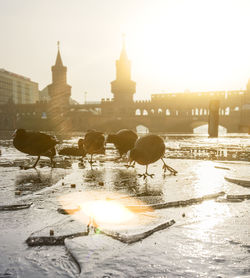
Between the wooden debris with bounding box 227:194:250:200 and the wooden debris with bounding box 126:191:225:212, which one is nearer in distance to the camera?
the wooden debris with bounding box 126:191:225:212

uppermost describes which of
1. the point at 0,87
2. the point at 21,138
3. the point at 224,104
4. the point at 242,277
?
the point at 0,87

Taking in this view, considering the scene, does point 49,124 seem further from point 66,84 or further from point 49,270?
point 49,270

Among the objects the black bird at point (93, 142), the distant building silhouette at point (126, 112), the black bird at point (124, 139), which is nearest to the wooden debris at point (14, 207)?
the black bird at point (93, 142)

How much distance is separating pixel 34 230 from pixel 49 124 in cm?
7288

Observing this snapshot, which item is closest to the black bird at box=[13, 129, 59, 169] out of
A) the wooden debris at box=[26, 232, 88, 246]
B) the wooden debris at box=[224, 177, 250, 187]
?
the wooden debris at box=[224, 177, 250, 187]

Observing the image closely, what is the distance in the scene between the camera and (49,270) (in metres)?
1.87

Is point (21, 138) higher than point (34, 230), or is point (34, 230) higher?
point (21, 138)

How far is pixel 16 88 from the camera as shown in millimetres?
94562

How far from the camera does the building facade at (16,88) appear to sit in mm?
86125

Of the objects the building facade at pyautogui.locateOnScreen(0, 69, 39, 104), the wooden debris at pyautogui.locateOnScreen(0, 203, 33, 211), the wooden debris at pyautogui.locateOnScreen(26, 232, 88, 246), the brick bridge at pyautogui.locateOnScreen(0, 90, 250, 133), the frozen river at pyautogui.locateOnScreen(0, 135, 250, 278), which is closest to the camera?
the frozen river at pyautogui.locateOnScreen(0, 135, 250, 278)

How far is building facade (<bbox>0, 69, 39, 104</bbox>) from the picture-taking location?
86.1 meters

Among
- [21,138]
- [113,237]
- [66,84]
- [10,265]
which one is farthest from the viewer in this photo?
[66,84]

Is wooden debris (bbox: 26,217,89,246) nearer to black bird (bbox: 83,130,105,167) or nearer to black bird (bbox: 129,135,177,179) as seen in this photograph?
black bird (bbox: 129,135,177,179)

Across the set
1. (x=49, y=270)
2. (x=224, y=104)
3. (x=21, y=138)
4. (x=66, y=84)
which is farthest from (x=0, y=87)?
(x=49, y=270)
